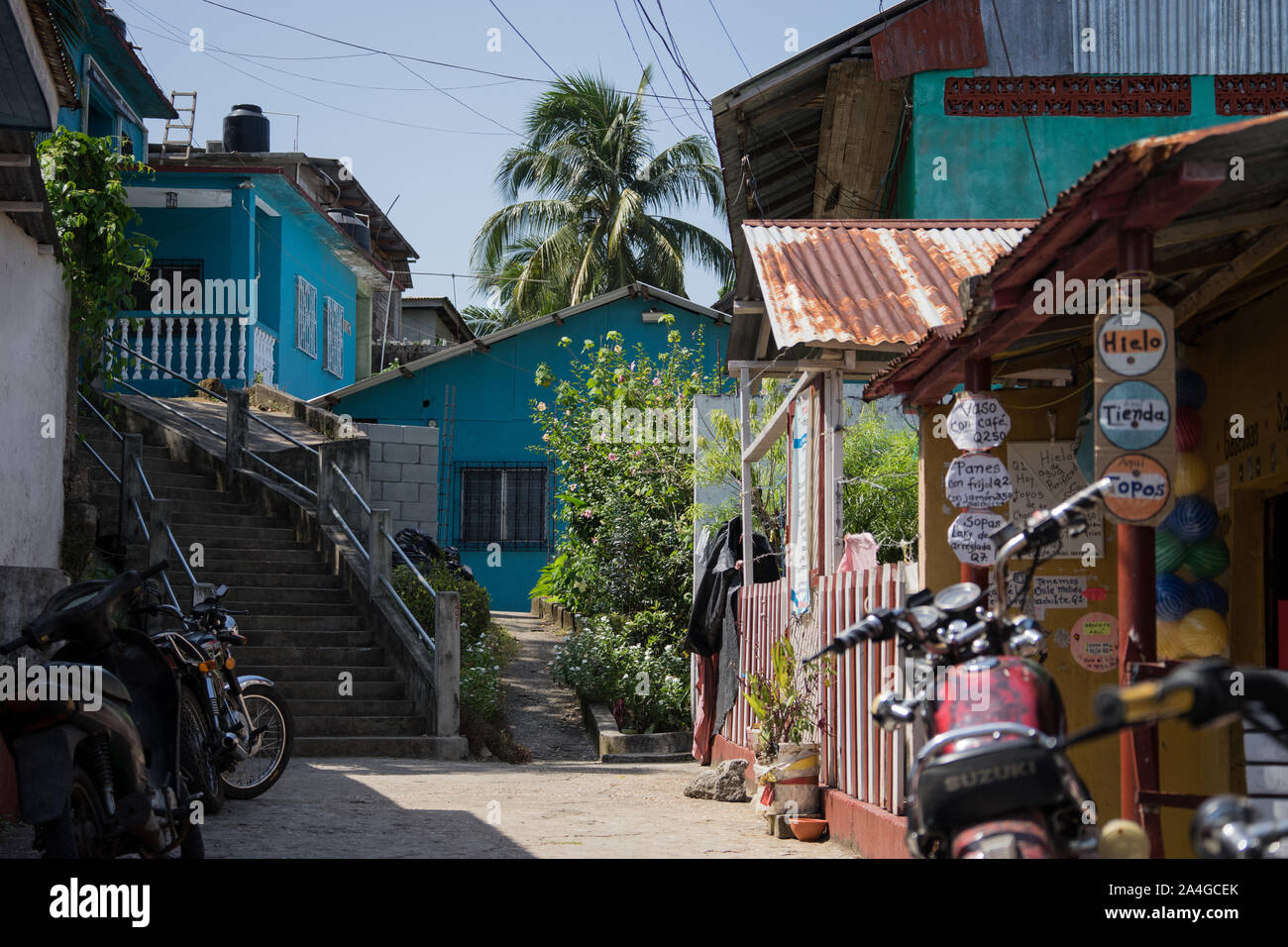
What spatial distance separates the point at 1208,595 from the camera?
21.7 feet

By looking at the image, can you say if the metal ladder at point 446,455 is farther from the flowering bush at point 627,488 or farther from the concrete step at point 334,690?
the concrete step at point 334,690

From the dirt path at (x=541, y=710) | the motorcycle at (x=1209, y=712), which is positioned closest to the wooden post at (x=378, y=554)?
the dirt path at (x=541, y=710)

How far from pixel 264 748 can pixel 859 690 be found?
154 inches

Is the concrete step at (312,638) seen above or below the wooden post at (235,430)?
below

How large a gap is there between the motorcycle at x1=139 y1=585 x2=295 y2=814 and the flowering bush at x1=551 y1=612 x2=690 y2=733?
5.69 metres

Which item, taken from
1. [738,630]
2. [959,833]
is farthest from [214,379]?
→ [959,833]

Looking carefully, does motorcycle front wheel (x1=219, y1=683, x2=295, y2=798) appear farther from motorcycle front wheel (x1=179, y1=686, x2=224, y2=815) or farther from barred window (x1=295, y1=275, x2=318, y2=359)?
barred window (x1=295, y1=275, x2=318, y2=359)

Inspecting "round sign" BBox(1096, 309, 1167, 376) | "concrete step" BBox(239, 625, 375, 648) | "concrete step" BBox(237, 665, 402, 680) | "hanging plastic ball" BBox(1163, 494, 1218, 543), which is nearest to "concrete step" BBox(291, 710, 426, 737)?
"concrete step" BBox(237, 665, 402, 680)

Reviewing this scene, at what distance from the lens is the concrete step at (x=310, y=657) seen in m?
12.9

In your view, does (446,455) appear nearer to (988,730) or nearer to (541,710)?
(541,710)

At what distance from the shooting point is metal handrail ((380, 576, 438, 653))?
12.9 metres

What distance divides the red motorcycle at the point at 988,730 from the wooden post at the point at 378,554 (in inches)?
397

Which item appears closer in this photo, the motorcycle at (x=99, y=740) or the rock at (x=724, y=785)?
the motorcycle at (x=99, y=740)
